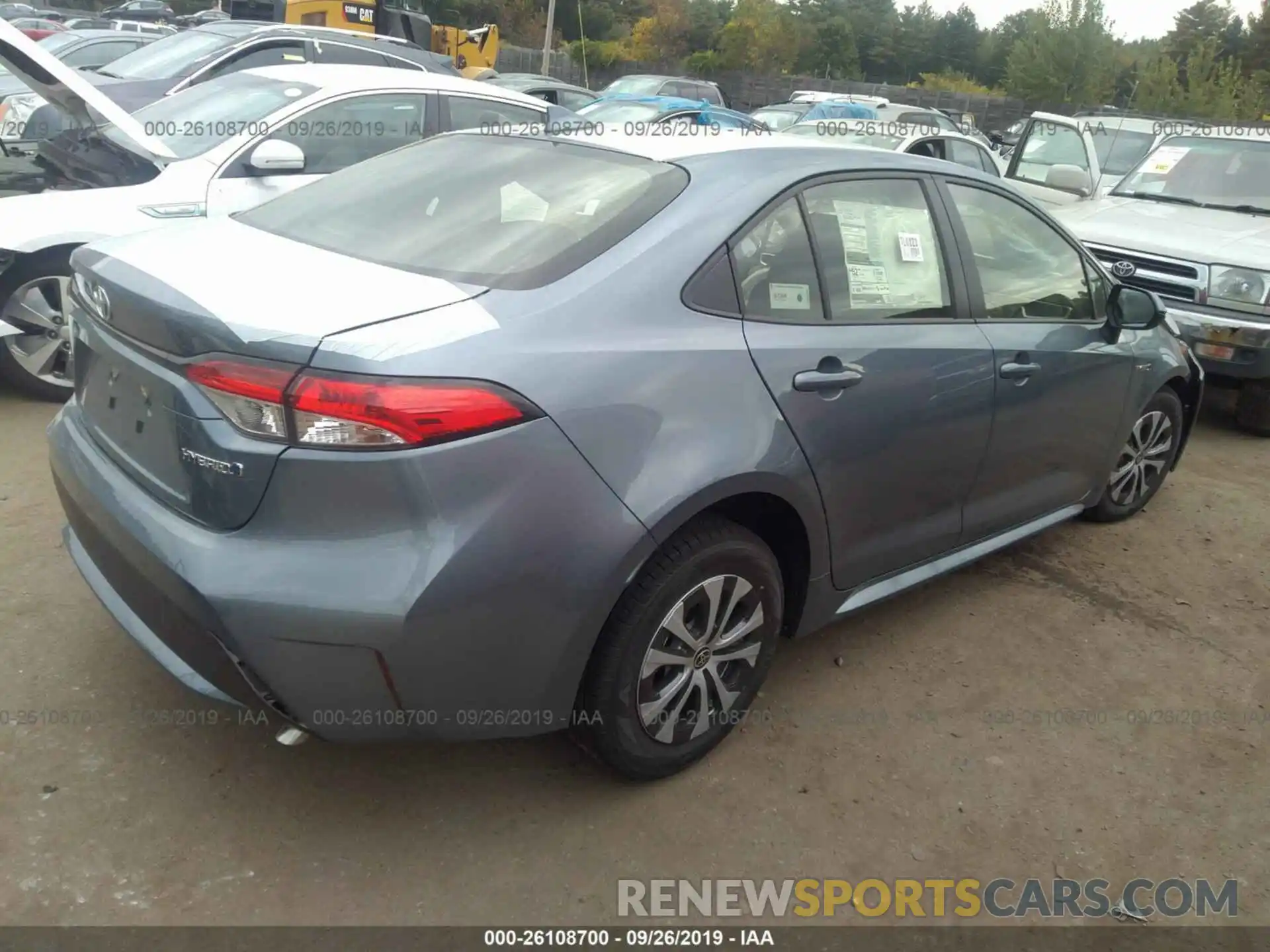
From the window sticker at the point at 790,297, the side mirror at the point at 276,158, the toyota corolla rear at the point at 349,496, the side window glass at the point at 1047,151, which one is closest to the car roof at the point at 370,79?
the side mirror at the point at 276,158

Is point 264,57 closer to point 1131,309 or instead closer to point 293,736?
point 1131,309

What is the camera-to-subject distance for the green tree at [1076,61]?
1547 inches

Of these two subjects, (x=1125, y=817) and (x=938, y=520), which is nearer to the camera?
(x=1125, y=817)

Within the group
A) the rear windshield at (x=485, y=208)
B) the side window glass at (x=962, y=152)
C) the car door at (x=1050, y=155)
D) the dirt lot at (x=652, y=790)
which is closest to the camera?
the dirt lot at (x=652, y=790)

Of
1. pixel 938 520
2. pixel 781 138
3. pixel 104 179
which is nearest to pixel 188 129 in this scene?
pixel 104 179

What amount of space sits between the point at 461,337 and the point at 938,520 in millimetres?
1819

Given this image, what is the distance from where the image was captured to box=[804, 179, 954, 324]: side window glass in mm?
2916

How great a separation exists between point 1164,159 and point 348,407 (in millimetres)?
7366

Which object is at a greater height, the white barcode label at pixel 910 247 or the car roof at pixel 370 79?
the car roof at pixel 370 79

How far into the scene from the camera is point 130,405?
240 cm

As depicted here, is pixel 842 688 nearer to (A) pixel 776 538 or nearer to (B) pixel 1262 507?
(A) pixel 776 538

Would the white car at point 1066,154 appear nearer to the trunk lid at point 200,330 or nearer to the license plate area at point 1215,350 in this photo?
the license plate area at point 1215,350

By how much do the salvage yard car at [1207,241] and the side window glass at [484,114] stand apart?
367 cm
